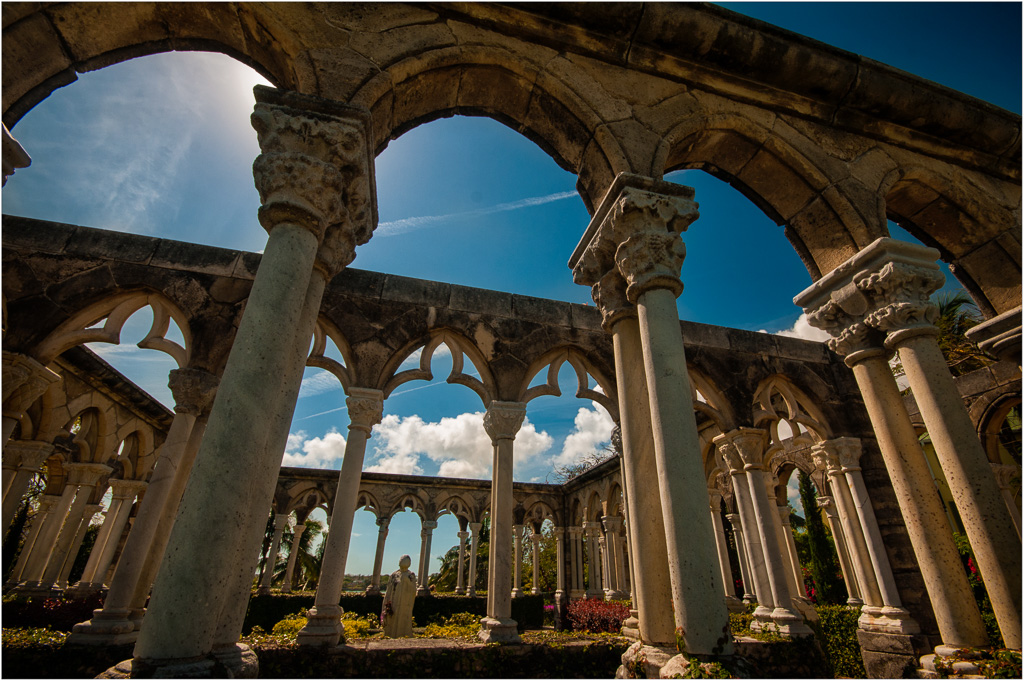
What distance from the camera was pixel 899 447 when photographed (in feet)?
12.0

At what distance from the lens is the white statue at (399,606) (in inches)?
321

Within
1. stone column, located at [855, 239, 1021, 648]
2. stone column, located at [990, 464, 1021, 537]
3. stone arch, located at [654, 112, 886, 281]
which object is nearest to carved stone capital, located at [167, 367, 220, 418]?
stone arch, located at [654, 112, 886, 281]

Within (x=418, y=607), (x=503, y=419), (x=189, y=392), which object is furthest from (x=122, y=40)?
(x=418, y=607)

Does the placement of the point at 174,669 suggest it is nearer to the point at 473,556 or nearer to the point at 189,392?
the point at 189,392

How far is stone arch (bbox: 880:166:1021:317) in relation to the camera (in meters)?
4.64

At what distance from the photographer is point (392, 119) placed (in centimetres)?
363

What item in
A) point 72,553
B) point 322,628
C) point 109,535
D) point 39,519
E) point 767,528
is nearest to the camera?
point 322,628

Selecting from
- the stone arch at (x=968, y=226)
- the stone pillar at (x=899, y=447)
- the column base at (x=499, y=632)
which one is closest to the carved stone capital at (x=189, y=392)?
the column base at (x=499, y=632)

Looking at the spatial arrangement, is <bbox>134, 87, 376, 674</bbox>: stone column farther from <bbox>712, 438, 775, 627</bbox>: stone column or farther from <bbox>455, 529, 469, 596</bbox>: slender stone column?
<bbox>455, 529, 469, 596</bbox>: slender stone column

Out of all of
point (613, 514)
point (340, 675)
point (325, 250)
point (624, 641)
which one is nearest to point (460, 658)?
point (340, 675)

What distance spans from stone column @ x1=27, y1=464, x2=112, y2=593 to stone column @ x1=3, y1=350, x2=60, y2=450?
5675 millimetres

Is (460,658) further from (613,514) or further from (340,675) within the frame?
(613,514)

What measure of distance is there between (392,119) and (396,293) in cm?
468

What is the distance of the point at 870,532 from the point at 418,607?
1160 centimetres
